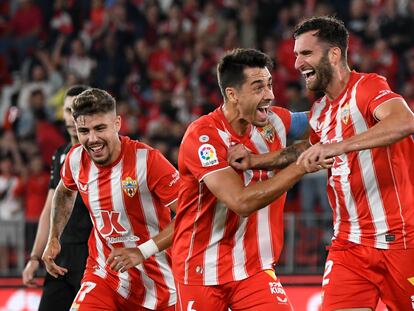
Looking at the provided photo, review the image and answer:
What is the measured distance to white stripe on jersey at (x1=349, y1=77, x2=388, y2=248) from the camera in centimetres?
605

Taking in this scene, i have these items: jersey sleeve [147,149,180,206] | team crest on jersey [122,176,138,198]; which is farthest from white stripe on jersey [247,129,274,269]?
team crest on jersey [122,176,138,198]

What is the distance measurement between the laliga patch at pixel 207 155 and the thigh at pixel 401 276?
1222 mm

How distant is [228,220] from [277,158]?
1.64 ft

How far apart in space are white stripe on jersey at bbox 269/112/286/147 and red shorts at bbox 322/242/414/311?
811mm

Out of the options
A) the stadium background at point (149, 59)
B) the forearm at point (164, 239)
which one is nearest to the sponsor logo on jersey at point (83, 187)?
the forearm at point (164, 239)

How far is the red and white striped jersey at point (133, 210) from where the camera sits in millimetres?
6613

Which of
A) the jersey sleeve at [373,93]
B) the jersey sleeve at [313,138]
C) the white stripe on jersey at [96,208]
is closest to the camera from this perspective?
the jersey sleeve at [373,93]

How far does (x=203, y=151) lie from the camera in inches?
235

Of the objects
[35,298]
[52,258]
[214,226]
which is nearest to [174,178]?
[214,226]

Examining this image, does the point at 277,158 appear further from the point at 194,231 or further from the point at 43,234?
the point at 43,234

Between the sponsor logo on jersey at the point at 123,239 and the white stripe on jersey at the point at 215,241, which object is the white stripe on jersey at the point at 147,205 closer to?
the sponsor logo on jersey at the point at 123,239

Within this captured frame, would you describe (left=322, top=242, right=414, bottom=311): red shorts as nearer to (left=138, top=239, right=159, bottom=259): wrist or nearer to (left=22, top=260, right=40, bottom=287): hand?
(left=138, top=239, right=159, bottom=259): wrist

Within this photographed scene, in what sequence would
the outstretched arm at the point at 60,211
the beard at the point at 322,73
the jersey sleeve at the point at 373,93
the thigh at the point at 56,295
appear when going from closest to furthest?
the jersey sleeve at the point at 373,93 → the beard at the point at 322,73 → the outstretched arm at the point at 60,211 → the thigh at the point at 56,295

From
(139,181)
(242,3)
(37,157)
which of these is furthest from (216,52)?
(139,181)
